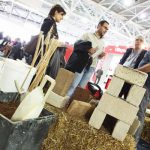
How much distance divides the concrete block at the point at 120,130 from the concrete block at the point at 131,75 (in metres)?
0.44

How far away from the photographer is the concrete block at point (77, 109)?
8.96ft

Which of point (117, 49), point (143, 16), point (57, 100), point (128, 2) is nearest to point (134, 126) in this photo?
point (57, 100)

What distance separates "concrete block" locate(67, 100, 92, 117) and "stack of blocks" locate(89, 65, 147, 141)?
7.9 inches

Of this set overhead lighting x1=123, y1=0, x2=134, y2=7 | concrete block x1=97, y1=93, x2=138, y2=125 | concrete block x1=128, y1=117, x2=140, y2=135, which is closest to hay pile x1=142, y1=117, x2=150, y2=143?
concrete block x1=128, y1=117, x2=140, y2=135

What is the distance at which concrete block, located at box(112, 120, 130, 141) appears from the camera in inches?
101

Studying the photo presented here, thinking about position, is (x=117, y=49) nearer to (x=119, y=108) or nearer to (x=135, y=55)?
(x=135, y=55)

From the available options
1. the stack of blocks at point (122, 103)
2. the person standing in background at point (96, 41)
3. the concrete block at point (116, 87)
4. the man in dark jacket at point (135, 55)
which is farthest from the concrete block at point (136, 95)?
the person standing in background at point (96, 41)

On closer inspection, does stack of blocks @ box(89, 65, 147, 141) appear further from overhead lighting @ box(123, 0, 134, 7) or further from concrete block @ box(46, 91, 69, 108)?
overhead lighting @ box(123, 0, 134, 7)

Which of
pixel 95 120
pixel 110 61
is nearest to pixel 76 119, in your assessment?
pixel 95 120

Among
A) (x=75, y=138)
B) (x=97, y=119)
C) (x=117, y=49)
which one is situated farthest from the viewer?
(x=117, y=49)

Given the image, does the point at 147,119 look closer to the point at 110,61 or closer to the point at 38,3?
the point at 38,3

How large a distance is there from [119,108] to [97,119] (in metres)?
0.26

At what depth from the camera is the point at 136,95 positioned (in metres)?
2.54

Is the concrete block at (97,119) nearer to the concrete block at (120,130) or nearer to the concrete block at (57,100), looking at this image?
the concrete block at (120,130)
